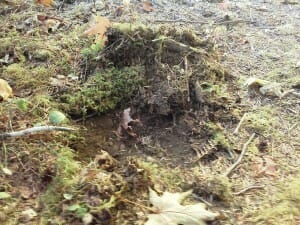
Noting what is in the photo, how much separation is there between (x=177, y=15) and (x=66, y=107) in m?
1.41

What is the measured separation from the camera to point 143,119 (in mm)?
2057

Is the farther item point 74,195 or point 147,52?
point 147,52

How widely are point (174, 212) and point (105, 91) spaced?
0.91 metres

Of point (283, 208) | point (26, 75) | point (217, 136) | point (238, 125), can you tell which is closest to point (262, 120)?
point (238, 125)

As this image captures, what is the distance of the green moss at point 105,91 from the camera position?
211 cm

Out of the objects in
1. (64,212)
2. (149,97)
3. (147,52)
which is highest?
(147,52)

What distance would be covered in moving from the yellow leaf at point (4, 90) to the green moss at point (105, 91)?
0.85 feet

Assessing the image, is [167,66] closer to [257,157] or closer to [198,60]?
[198,60]

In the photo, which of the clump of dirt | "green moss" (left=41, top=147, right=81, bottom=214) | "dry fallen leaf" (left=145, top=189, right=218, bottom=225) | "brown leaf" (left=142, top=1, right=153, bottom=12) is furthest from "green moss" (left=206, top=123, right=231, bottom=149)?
"brown leaf" (left=142, top=1, right=153, bottom=12)

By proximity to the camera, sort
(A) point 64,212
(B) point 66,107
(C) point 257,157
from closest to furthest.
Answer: (A) point 64,212 → (C) point 257,157 → (B) point 66,107

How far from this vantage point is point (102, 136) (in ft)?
6.46

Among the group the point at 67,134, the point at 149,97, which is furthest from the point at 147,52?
the point at 67,134

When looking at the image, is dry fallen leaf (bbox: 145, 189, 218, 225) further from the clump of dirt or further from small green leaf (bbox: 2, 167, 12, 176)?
small green leaf (bbox: 2, 167, 12, 176)

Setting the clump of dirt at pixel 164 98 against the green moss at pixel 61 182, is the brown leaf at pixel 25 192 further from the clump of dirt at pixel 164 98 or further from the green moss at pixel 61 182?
the clump of dirt at pixel 164 98
